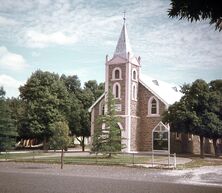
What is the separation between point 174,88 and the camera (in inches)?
1797

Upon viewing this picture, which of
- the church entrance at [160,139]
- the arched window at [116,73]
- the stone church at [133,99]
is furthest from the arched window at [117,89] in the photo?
the church entrance at [160,139]

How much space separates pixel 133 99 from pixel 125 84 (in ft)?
5.88

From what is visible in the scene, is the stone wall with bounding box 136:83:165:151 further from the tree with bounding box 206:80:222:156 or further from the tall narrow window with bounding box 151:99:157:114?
the tree with bounding box 206:80:222:156

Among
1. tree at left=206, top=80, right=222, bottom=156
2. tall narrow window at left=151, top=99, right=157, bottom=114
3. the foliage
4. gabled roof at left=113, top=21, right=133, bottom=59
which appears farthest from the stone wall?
the foliage

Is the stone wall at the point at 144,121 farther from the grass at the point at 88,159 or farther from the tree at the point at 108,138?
the tree at the point at 108,138

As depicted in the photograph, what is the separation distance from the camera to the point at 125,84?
3662 cm

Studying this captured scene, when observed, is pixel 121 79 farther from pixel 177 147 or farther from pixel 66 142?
pixel 66 142

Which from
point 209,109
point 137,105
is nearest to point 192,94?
point 209,109

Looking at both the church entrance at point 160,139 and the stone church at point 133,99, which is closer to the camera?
the church entrance at point 160,139

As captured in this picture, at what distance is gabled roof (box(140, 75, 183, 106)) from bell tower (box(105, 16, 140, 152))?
1.45 m

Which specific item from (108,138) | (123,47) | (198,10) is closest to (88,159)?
(108,138)

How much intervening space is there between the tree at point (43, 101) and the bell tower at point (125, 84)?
23.5 feet

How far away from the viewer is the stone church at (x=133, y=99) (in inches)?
1433

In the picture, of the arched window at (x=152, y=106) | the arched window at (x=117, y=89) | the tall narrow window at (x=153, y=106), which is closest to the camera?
the arched window at (x=117, y=89)
